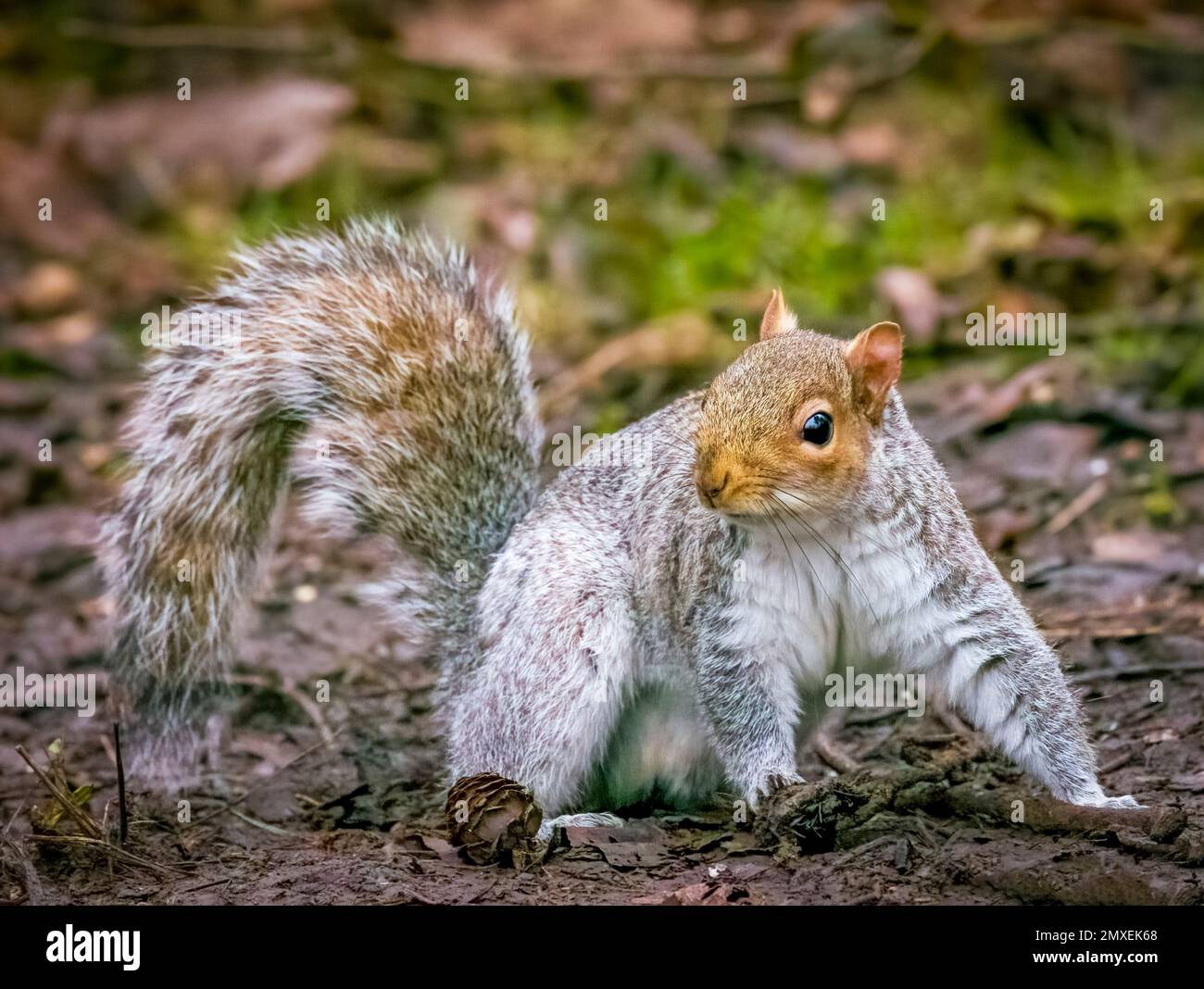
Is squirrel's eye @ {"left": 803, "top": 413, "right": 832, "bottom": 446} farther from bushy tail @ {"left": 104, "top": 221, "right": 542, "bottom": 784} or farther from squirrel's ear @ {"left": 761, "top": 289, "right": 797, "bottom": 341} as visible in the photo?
bushy tail @ {"left": 104, "top": 221, "right": 542, "bottom": 784}

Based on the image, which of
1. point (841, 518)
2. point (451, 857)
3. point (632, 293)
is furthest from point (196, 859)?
point (632, 293)

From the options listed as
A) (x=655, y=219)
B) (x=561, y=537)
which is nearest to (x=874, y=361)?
(x=561, y=537)

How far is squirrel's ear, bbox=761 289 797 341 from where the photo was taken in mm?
3555

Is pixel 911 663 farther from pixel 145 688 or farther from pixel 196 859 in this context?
pixel 145 688

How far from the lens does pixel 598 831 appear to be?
3.57 metres

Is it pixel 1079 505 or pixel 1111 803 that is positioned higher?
pixel 1079 505

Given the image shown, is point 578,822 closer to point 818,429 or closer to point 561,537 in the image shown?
point 561,537

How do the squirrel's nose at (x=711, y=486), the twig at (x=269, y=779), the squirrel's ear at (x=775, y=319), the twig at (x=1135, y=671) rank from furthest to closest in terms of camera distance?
the twig at (x=1135, y=671), the twig at (x=269, y=779), the squirrel's ear at (x=775, y=319), the squirrel's nose at (x=711, y=486)

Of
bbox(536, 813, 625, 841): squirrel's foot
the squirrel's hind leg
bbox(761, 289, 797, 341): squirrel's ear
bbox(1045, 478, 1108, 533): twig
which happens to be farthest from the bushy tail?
bbox(1045, 478, 1108, 533): twig

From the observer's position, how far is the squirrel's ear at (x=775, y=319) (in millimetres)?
3555

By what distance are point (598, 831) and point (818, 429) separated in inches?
41.5

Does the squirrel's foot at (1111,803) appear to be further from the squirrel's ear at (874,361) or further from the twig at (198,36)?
the twig at (198,36)

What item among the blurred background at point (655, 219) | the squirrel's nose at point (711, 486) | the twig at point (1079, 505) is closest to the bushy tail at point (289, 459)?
the blurred background at point (655, 219)

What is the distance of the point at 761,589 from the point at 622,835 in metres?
0.64
